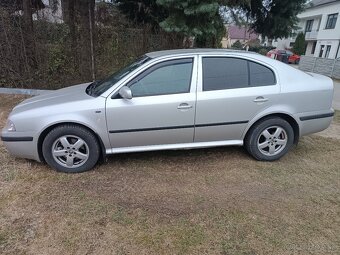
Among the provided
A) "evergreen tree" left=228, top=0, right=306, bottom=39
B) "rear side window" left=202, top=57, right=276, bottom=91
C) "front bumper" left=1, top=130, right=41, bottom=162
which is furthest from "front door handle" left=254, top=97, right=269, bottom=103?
"evergreen tree" left=228, top=0, right=306, bottom=39

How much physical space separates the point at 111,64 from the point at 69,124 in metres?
5.24

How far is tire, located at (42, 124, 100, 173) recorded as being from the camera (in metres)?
3.56

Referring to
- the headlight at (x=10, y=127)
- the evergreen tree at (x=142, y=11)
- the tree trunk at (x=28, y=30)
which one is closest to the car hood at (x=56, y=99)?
the headlight at (x=10, y=127)

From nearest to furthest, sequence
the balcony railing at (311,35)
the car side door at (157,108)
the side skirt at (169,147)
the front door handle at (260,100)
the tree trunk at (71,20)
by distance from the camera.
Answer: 1. the car side door at (157,108)
2. the side skirt at (169,147)
3. the front door handle at (260,100)
4. the tree trunk at (71,20)
5. the balcony railing at (311,35)

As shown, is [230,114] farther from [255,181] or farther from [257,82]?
[255,181]

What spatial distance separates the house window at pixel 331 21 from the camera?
31297 mm

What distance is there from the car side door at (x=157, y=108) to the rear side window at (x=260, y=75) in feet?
2.67

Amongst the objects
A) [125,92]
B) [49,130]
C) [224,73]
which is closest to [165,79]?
[125,92]

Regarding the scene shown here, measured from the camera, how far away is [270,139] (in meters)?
4.11

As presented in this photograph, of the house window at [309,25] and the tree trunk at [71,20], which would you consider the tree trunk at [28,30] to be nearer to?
the tree trunk at [71,20]

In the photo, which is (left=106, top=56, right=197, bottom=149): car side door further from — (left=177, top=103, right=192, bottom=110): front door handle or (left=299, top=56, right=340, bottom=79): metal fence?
(left=299, top=56, right=340, bottom=79): metal fence

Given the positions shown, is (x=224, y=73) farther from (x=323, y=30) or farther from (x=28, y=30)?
(x=323, y=30)

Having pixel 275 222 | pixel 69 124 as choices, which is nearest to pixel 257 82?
pixel 275 222

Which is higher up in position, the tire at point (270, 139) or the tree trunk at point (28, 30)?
the tree trunk at point (28, 30)
